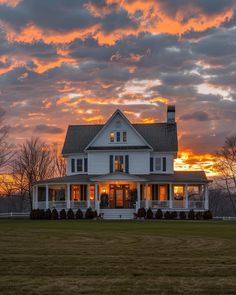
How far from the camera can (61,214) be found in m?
55.4

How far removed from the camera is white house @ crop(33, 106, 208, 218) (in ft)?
187

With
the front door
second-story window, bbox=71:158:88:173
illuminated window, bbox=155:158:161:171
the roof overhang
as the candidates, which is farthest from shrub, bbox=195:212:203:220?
second-story window, bbox=71:158:88:173

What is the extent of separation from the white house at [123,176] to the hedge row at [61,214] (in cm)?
183

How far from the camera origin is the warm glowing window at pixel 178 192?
6062cm

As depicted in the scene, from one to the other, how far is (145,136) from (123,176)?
360 inches

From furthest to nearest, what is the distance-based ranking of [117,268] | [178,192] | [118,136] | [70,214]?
[178,192]
[118,136]
[70,214]
[117,268]

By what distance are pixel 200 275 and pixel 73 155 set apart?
163ft

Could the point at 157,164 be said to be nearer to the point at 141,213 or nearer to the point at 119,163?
the point at 119,163

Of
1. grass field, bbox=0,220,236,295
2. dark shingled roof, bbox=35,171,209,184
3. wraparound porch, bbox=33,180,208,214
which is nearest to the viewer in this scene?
grass field, bbox=0,220,236,295

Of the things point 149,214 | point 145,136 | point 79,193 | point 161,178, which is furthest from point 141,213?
point 145,136

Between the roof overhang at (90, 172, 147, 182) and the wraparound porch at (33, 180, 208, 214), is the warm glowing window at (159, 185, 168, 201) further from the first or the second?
the roof overhang at (90, 172, 147, 182)

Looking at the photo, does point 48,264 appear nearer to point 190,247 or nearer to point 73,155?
point 190,247

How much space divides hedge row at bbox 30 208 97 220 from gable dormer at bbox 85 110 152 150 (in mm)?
8212

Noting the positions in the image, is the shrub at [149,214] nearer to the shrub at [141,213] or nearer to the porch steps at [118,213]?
the shrub at [141,213]
